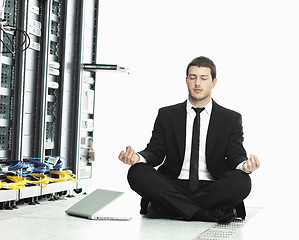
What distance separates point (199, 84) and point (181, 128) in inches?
11.8

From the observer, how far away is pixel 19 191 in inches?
156

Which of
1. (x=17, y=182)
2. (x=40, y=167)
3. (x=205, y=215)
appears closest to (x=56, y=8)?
(x=40, y=167)

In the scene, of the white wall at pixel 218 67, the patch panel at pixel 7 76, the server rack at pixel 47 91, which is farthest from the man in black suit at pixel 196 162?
the white wall at pixel 218 67

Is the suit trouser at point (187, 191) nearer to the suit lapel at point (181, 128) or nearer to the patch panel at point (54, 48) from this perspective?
the suit lapel at point (181, 128)

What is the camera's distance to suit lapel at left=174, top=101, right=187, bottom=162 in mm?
3479

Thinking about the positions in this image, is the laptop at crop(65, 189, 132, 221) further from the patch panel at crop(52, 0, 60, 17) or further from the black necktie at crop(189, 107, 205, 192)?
the patch panel at crop(52, 0, 60, 17)

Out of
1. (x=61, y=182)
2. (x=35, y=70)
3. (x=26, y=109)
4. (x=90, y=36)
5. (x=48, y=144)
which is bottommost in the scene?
(x=61, y=182)

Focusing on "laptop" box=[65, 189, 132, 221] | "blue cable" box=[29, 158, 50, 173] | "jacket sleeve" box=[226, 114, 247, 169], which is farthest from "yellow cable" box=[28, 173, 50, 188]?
"jacket sleeve" box=[226, 114, 247, 169]

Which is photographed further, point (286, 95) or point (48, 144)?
point (286, 95)

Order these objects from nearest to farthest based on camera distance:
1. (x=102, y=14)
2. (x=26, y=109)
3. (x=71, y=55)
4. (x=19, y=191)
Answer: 1. (x=19, y=191)
2. (x=26, y=109)
3. (x=71, y=55)
4. (x=102, y=14)

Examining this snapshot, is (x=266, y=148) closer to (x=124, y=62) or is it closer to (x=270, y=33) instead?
(x=270, y=33)

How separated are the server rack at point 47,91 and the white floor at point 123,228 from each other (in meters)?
0.61

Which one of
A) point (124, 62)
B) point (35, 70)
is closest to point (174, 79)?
point (124, 62)

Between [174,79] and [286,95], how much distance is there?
121 centimetres
